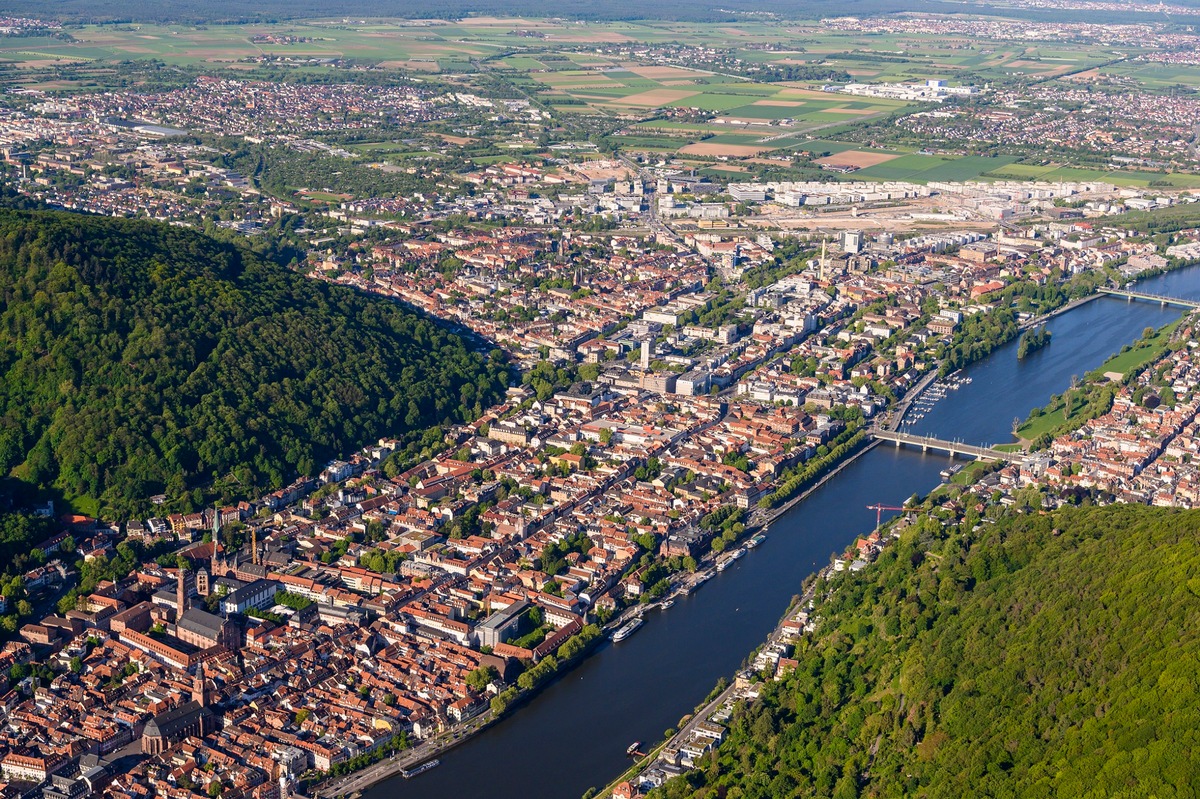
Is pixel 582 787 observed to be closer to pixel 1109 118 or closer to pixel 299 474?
pixel 299 474

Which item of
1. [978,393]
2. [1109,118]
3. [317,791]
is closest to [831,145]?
[1109,118]

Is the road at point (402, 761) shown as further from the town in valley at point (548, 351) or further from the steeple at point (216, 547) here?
the steeple at point (216, 547)

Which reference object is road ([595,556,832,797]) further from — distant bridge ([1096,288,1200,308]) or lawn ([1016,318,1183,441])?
distant bridge ([1096,288,1200,308])

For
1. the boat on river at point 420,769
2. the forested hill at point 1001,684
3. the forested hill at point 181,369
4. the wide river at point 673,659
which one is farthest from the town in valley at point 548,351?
the forested hill at point 1001,684

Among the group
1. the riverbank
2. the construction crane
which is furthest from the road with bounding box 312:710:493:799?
the riverbank

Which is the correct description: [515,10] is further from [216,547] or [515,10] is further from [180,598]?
[180,598]

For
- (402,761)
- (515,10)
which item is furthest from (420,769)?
(515,10)

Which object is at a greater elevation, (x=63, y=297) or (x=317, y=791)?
(x=63, y=297)
